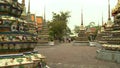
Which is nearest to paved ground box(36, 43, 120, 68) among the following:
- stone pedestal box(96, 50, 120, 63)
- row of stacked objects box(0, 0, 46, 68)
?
stone pedestal box(96, 50, 120, 63)

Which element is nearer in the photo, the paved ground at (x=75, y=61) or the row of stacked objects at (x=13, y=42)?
the row of stacked objects at (x=13, y=42)

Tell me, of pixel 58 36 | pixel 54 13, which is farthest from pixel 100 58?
pixel 54 13

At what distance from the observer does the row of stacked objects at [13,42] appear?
4.18 m

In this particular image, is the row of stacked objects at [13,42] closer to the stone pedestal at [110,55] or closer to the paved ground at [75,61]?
the paved ground at [75,61]

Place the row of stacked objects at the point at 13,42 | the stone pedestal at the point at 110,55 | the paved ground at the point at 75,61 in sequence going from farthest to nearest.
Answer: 1. the stone pedestal at the point at 110,55
2. the paved ground at the point at 75,61
3. the row of stacked objects at the point at 13,42

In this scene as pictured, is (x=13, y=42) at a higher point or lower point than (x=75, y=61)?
higher

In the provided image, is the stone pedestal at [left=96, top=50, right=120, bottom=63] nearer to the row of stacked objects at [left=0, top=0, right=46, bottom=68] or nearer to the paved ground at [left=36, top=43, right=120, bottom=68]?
the paved ground at [left=36, top=43, right=120, bottom=68]

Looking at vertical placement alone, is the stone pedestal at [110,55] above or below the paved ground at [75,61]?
above

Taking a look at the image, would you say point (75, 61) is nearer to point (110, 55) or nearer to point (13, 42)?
point (110, 55)

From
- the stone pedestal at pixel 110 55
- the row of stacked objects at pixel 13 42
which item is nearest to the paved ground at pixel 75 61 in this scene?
the stone pedestal at pixel 110 55

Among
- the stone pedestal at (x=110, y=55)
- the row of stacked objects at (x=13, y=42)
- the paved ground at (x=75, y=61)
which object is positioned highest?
the row of stacked objects at (x=13, y=42)

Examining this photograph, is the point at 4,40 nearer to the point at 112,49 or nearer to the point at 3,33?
the point at 3,33

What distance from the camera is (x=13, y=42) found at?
438 centimetres

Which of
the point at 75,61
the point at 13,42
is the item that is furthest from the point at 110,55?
the point at 13,42
